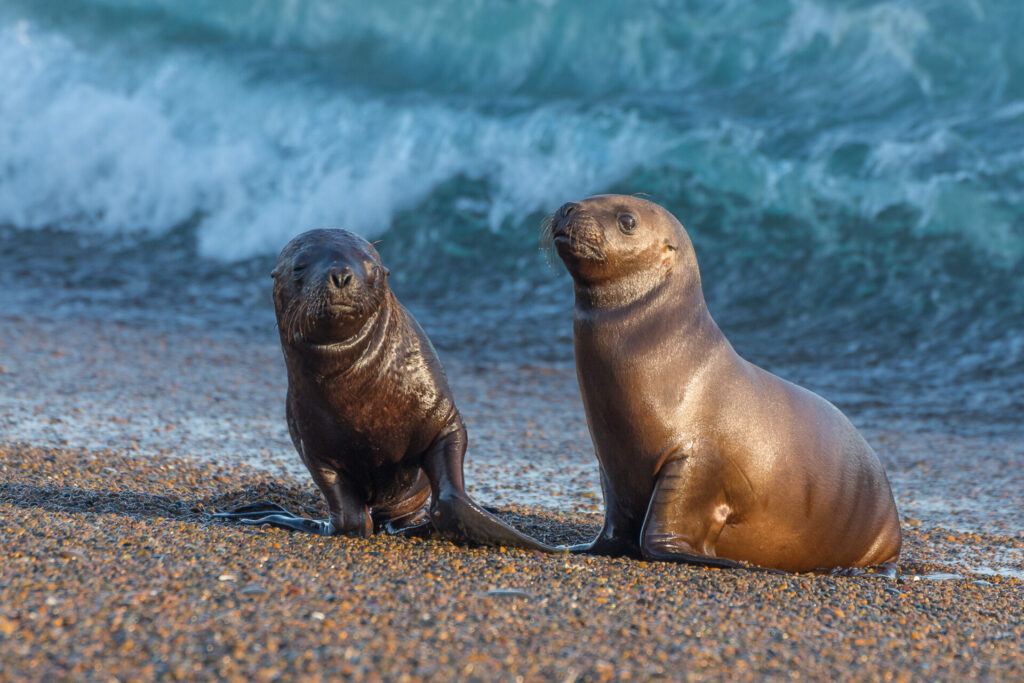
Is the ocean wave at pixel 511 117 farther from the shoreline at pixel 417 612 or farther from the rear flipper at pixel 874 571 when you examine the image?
the shoreline at pixel 417 612

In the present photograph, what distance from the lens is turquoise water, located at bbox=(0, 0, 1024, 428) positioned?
40.0ft

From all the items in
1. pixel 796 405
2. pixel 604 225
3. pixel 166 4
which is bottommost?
pixel 796 405

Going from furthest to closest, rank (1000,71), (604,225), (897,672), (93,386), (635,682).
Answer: (1000,71), (93,386), (604,225), (897,672), (635,682)

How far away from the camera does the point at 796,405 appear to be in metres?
4.88

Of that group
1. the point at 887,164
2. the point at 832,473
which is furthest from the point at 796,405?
the point at 887,164

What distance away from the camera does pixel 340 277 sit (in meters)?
4.37

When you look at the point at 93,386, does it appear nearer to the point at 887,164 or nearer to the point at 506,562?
the point at 506,562

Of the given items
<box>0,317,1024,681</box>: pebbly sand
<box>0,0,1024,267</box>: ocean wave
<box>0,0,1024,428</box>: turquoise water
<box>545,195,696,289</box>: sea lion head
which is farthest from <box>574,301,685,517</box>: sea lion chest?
<box>0,0,1024,267</box>: ocean wave

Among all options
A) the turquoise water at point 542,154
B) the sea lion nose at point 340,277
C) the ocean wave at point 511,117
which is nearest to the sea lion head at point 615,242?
the sea lion nose at point 340,277

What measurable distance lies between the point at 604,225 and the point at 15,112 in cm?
1632

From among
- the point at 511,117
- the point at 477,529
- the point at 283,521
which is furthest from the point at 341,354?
the point at 511,117

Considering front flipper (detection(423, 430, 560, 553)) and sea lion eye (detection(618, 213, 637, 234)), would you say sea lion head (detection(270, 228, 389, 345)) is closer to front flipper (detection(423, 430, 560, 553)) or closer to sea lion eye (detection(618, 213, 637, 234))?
front flipper (detection(423, 430, 560, 553))

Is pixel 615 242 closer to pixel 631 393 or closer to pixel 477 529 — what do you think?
pixel 631 393

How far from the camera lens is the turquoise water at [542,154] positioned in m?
12.2
